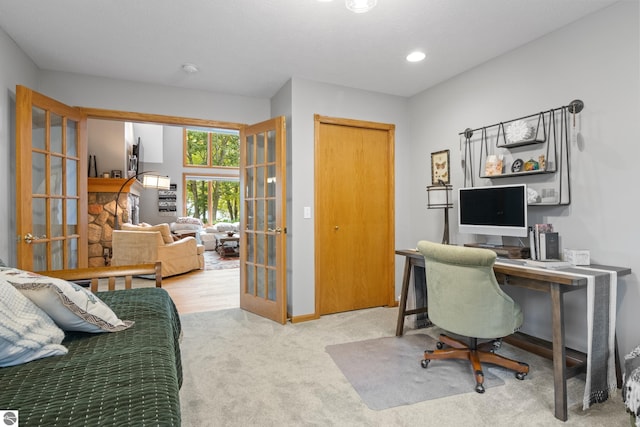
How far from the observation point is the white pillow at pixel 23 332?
1.08 meters

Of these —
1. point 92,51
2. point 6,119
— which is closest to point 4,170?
point 6,119

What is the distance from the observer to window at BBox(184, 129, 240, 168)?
10.7 metres

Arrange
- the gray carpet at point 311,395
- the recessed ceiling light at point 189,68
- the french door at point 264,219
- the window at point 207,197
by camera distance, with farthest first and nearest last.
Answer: the window at point 207,197 < the french door at point 264,219 < the recessed ceiling light at point 189,68 < the gray carpet at point 311,395

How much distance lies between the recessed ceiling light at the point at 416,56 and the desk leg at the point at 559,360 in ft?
6.68

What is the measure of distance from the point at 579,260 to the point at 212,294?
390cm

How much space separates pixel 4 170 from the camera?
97.4 inches

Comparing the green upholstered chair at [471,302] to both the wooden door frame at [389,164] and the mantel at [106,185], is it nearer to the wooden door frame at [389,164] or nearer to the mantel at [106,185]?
the wooden door frame at [389,164]

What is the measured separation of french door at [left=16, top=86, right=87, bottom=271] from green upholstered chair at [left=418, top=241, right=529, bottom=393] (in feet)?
9.52

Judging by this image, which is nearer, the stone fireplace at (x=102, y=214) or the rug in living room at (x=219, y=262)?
the stone fireplace at (x=102, y=214)

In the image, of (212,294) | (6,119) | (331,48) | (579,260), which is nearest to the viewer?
(579,260)

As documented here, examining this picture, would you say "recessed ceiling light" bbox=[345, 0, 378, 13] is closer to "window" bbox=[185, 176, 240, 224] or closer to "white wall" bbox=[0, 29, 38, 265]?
"white wall" bbox=[0, 29, 38, 265]

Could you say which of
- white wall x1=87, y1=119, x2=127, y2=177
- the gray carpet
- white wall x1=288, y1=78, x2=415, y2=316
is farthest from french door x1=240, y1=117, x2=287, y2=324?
white wall x1=87, y1=119, x2=127, y2=177

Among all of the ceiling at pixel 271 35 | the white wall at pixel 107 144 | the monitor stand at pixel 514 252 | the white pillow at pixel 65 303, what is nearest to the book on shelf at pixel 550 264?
the monitor stand at pixel 514 252

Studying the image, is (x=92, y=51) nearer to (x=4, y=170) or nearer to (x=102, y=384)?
(x=4, y=170)
